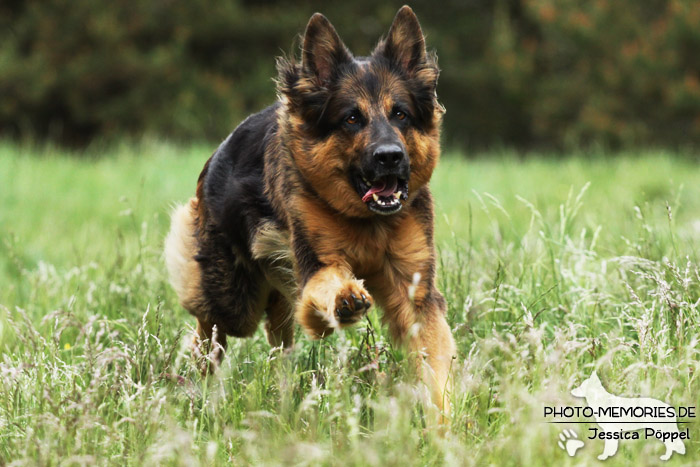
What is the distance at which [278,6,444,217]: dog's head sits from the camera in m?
3.77

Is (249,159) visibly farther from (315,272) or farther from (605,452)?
(605,452)

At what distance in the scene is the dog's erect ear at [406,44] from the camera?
163 inches

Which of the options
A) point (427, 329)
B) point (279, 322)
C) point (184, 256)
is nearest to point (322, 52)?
point (427, 329)

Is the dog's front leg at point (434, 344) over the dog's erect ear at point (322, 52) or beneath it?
beneath

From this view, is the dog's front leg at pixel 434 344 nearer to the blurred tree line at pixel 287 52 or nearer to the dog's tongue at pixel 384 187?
the dog's tongue at pixel 384 187

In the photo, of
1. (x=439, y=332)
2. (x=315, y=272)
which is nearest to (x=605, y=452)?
(x=439, y=332)

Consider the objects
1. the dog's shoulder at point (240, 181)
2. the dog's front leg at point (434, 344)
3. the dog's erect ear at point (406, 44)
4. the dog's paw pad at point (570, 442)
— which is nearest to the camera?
the dog's paw pad at point (570, 442)

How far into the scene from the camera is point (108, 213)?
9531 mm

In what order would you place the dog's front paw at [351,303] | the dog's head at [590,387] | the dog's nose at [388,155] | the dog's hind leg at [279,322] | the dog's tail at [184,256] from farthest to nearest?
the dog's hind leg at [279,322], the dog's tail at [184,256], the dog's nose at [388,155], the dog's front paw at [351,303], the dog's head at [590,387]

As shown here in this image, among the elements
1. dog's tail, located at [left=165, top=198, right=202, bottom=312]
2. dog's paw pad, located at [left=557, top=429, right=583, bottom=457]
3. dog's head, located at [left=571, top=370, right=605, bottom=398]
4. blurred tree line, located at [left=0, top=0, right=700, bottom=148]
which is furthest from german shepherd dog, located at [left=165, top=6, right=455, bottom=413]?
blurred tree line, located at [left=0, top=0, right=700, bottom=148]

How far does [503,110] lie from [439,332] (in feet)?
72.3

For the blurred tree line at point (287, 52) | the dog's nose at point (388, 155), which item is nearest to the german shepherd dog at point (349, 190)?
the dog's nose at point (388, 155)

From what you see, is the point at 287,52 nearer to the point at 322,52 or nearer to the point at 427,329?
the point at 322,52

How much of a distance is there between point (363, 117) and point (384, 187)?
36 centimetres
